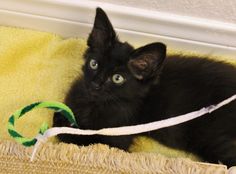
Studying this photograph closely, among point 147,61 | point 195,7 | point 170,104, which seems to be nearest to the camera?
point 147,61

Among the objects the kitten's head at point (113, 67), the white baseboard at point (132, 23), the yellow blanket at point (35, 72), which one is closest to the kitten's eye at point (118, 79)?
the kitten's head at point (113, 67)

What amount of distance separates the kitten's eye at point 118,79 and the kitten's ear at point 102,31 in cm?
10

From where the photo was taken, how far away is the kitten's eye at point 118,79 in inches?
49.6

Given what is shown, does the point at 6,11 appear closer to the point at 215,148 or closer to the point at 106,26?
the point at 106,26

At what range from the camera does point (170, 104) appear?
139 centimetres

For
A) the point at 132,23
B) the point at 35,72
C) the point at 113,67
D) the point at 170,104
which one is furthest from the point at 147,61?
the point at 35,72

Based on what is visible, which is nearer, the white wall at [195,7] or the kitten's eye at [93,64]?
the kitten's eye at [93,64]

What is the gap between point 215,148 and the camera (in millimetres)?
1387

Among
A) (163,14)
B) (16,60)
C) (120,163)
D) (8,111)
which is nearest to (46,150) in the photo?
(120,163)

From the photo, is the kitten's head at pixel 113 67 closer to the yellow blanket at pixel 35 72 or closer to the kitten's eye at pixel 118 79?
the kitten's eye at pixel 118 79

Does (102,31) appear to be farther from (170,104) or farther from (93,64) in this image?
(170,104)

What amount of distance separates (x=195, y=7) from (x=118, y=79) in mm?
522

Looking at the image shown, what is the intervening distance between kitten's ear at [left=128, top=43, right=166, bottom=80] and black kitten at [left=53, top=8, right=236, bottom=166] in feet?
0.08

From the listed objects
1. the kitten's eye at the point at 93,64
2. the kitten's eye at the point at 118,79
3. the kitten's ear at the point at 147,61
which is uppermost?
the kitten's ear at the point at 147,61
